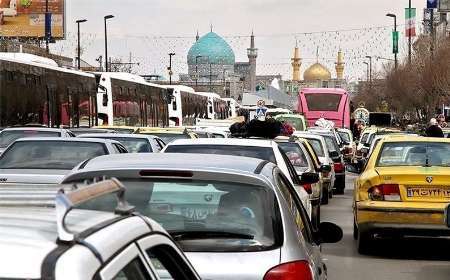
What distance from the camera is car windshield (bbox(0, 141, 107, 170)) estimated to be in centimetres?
1312

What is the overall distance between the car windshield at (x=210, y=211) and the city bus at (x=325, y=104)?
4866cm

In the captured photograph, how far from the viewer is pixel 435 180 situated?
12.4 meters

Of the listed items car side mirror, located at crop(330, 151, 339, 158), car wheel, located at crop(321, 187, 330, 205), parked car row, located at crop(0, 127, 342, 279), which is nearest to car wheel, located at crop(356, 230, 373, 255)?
parked car row, located at crop(0, 127, 342, 279)

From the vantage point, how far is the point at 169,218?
5.84m

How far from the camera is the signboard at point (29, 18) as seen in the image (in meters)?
82.2

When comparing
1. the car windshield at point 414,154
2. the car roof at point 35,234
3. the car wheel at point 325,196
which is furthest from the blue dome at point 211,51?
the car roof at point 35,234

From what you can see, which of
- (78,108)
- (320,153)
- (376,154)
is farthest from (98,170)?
(78,108)

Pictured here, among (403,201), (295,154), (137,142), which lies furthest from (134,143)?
(403,201)

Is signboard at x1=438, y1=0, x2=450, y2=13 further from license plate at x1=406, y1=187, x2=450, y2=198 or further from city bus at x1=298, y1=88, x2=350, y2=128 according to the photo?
license plate at x1=406, y1=187, x2=450, y2=198

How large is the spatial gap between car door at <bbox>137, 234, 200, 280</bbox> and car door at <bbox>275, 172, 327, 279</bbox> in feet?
8.73

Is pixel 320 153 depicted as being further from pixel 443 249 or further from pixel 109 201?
pixel 109 201

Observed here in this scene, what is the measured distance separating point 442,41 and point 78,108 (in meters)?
39.2

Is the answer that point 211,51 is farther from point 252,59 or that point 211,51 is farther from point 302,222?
point 302,222

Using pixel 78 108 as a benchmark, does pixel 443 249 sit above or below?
below
